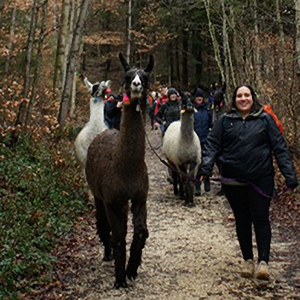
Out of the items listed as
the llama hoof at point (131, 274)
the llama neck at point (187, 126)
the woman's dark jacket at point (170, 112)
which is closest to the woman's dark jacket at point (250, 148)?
the llama hoof at point (131, 274)

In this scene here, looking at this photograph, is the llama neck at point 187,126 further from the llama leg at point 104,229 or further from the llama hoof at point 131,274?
the llama hoof at point 131,274

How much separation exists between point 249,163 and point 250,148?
0.52ft

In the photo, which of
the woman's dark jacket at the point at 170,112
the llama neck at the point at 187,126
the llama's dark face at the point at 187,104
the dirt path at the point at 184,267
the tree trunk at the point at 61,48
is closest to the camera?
the dirt path at the point at 184,267

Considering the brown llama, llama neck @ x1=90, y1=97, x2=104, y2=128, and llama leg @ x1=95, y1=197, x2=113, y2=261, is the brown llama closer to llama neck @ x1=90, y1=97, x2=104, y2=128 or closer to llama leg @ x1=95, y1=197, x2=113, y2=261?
llama leg @ x1=95, y1=197, x2=113, y2=261

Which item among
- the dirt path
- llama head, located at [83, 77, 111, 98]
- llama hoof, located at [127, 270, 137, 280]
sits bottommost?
the dirt path

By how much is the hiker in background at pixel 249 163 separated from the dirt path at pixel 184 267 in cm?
33

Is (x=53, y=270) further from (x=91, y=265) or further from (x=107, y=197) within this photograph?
(x=107, y=197)

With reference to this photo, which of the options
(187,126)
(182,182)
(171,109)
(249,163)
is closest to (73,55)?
(171,109)

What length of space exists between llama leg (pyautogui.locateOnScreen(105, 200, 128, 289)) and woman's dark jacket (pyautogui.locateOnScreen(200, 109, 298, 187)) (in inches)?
40.5

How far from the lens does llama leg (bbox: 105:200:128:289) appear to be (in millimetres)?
5328

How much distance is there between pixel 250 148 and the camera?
5297 millimetres

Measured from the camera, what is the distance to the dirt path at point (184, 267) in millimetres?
5203

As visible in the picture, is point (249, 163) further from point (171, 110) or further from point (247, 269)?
point (171, 110)

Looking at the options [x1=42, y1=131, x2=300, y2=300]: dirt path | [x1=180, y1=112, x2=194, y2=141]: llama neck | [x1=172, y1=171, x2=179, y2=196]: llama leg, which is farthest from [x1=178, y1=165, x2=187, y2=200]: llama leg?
[x1=42, y1=131, x2=300, y2=300]: dirt path
